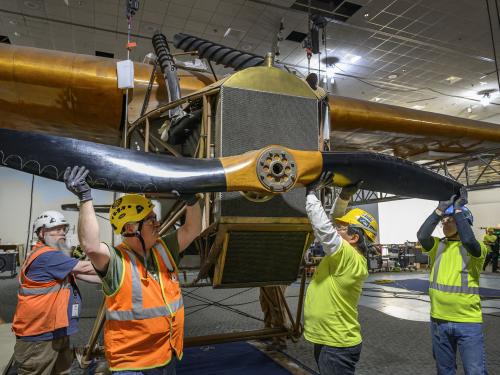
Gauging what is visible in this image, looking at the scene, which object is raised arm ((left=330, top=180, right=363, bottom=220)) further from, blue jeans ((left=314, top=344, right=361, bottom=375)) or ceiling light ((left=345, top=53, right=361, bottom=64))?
ceiling light ((left=345, top=53, right=361, bottom=64))

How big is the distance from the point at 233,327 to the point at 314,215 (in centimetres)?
414

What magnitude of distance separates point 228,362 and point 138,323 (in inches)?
103

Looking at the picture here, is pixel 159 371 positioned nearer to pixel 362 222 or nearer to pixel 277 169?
pixel 277 169

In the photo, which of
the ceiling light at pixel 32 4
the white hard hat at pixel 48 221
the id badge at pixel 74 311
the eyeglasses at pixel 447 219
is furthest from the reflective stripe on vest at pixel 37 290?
the ceiling light at pixel 32 4

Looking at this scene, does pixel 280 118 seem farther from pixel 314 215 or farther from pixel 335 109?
pixel 335 109

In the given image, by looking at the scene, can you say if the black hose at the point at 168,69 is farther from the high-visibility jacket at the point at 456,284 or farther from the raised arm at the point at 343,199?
the high-visibility jacket at the point at 456,284

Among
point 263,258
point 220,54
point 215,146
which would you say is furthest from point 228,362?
point 220,54

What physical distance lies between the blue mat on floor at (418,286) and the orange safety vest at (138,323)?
907cm

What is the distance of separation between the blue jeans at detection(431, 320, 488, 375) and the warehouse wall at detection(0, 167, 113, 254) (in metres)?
13.9

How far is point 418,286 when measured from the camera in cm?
1070

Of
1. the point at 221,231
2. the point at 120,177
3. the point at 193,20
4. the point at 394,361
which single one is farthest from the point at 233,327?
the point at 193,20

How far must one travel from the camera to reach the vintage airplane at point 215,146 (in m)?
1.64

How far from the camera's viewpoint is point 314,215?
2146 mm

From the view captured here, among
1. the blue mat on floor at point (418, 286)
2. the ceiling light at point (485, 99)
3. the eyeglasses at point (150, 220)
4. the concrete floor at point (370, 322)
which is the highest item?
the ceiling light at point (485, 99)
